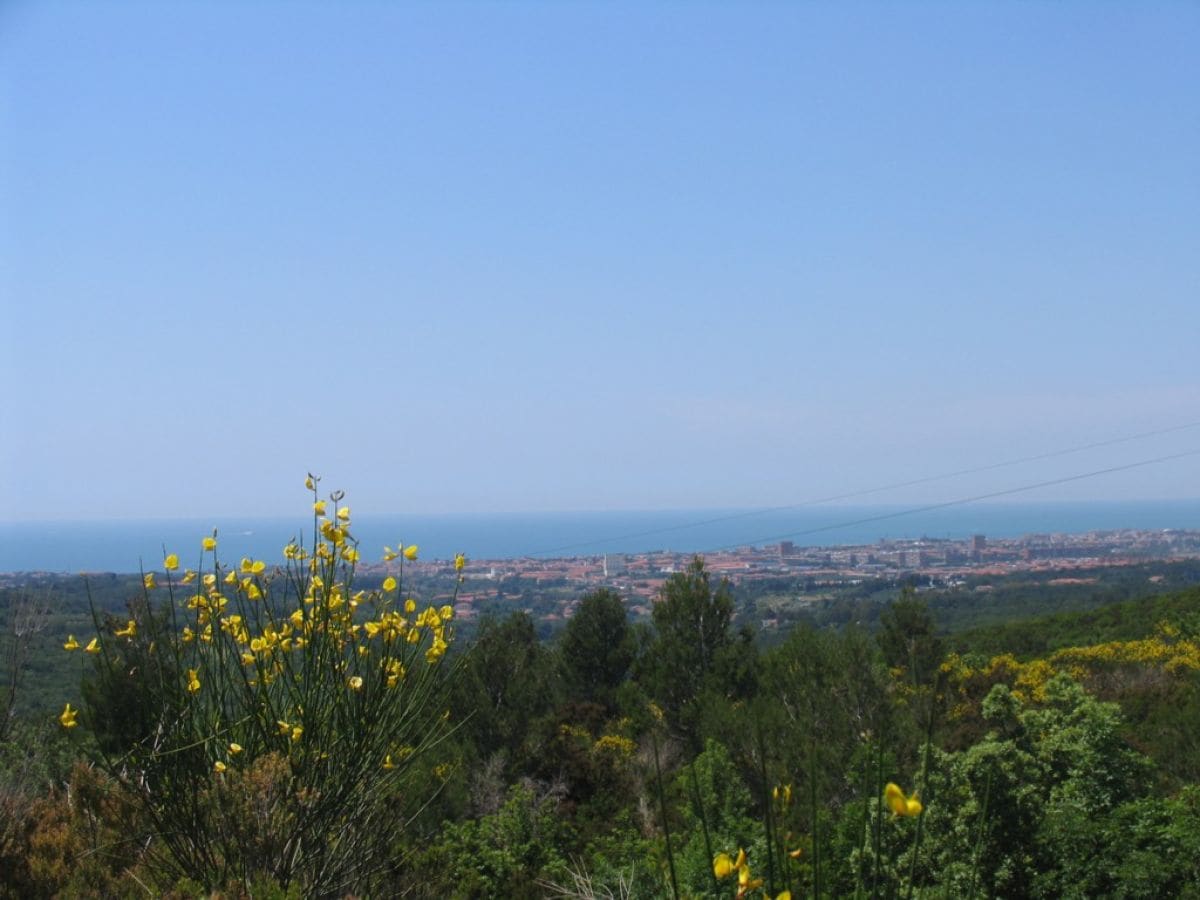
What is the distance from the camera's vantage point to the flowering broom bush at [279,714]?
346cm

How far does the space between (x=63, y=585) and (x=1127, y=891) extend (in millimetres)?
43780

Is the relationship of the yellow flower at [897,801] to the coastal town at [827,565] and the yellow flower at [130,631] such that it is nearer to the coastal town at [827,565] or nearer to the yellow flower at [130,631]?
the yellow flower at [130,631]

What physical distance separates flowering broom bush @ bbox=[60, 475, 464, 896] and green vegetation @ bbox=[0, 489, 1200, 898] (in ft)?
0.04

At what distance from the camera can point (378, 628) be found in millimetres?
3746

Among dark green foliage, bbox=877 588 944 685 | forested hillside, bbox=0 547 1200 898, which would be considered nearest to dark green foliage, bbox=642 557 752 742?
forested hillside, bbox=0 547 1200 898

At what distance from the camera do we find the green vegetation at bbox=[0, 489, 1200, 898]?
11.5ft

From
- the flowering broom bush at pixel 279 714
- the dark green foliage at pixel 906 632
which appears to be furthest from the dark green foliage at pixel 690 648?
the flowering broom bush at pixel 279 714

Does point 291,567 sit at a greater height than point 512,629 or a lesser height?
greater

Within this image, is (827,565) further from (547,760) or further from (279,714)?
(279,714)

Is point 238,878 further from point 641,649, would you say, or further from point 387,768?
point 641,649

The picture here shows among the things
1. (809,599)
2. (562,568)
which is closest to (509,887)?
(809,599)

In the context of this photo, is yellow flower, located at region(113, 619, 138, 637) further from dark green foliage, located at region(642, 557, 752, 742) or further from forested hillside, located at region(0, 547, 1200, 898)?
A: dark green foliage, located at region(642, 557, 752, 742)

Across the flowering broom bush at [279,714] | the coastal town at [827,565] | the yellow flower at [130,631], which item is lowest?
the coastal town at [827,565]

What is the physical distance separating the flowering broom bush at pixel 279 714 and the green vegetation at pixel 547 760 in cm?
1
